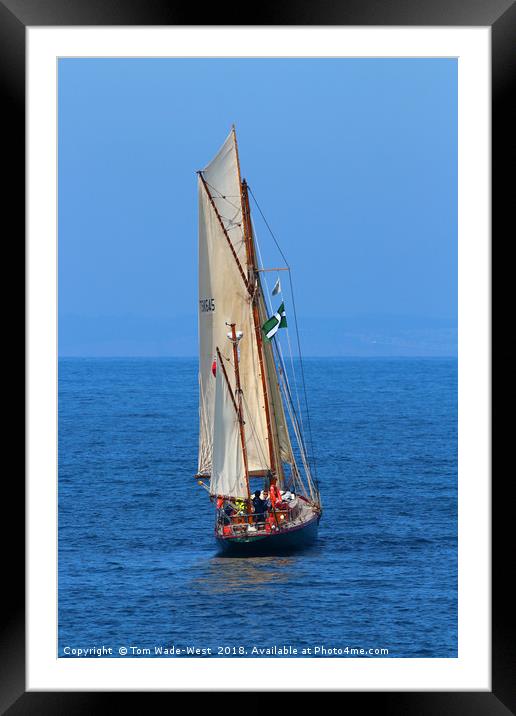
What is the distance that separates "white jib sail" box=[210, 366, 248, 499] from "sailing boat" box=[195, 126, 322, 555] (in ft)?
0.16

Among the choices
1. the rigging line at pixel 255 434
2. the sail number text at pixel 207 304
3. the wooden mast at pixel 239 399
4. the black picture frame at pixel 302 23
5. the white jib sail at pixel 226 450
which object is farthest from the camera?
the sail number text at pixel 207 304

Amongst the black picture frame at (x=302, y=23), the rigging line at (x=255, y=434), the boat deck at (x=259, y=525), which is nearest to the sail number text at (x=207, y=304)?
the rigging line at (x=255, y=434)

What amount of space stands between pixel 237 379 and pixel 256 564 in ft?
29.1

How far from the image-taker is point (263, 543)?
57844 millimetres

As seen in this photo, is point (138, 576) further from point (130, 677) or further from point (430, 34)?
point (430, 34)

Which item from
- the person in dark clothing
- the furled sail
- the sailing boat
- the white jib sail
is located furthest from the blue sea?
the furled sail

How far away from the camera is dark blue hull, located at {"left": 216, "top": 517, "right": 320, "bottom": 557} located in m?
57.8

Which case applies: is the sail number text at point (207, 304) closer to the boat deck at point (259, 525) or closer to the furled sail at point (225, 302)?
the furled sail at point (225, 302)

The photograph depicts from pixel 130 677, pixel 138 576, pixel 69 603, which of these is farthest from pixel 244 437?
pixel 130 677

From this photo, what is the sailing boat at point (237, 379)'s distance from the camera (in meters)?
58.7

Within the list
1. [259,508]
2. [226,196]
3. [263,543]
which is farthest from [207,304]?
[263,543]

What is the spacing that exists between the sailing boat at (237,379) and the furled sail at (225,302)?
51 mm

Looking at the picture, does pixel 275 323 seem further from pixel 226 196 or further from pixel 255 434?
pixel 226 196

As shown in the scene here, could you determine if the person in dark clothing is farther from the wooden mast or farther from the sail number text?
the sail number text
